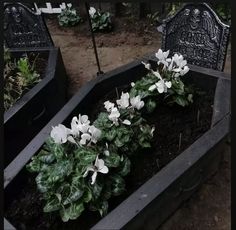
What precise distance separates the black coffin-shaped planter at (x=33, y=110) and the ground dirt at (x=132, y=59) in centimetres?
52

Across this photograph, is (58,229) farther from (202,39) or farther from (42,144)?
(202,39)

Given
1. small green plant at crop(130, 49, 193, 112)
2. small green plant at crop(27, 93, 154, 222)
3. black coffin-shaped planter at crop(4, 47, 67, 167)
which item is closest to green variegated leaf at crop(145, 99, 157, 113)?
small green plant at crop(130, 49, 193, 112)

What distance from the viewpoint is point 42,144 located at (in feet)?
5.86

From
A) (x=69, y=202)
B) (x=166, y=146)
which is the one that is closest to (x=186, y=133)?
(x=166, y=146)

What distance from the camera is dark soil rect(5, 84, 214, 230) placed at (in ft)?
5.16

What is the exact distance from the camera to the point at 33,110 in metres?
2.31

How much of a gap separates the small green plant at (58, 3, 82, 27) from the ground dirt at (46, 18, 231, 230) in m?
0.08

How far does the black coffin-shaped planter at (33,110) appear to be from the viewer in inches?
85.7

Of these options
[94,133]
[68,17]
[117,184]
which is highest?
[94,133]

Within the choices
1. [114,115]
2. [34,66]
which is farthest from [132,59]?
[114,115]

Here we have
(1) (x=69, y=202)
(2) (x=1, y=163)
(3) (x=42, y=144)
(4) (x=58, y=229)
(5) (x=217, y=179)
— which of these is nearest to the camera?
(2) (x=1, y=163)

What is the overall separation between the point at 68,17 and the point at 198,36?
2.45 metres

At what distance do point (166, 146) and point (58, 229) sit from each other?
77cm

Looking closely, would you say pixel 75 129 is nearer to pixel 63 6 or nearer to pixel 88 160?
pixel 88 160
